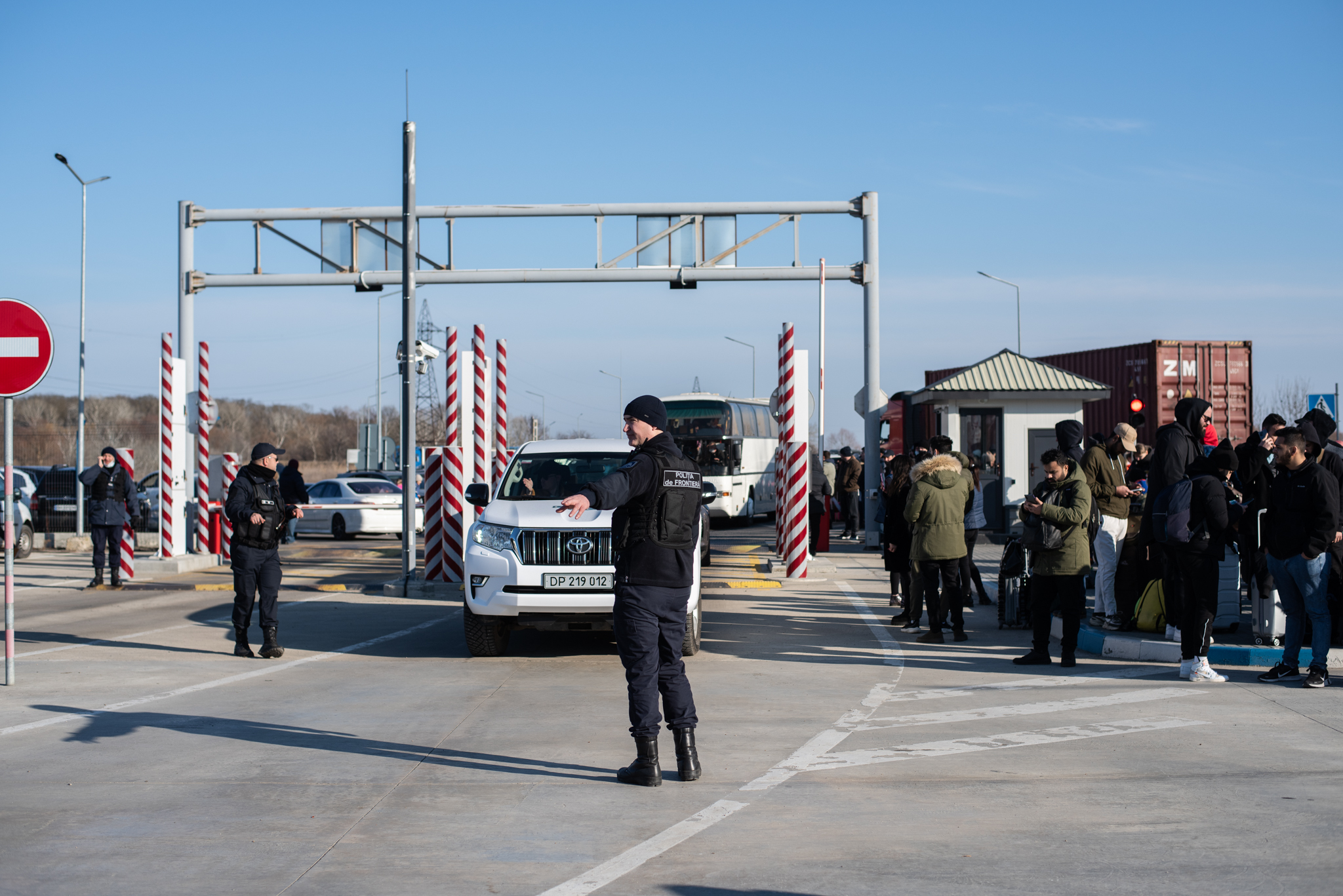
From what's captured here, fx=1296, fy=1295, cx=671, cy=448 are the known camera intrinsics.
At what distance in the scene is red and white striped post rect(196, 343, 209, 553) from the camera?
21.3 meters

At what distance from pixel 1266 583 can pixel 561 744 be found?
6.22 metres

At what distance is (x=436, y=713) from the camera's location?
8438mm

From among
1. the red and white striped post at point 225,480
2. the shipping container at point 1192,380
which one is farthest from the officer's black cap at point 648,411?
the shipping container at point 1192,380

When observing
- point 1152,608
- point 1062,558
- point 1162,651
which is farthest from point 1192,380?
point 1062,558

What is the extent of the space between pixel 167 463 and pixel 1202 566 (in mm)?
16085

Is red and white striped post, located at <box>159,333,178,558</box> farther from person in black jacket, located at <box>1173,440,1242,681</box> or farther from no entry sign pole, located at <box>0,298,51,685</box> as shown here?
person in black jacket, located at <box>1173,440,1242,681</box>

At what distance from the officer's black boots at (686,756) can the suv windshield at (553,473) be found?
17.2ft

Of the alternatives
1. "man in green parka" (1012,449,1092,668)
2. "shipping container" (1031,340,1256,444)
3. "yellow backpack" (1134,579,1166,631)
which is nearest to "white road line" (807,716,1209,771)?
"man in green parka" (1012,449,1092,668)

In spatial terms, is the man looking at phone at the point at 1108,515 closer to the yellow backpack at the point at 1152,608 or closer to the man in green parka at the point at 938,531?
the yellow backpack at the point at 1152,608

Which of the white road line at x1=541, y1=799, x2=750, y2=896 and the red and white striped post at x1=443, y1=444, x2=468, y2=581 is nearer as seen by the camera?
the white road line at x1=541, y1=799, x2=750, y2=896

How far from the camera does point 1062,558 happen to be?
1029 cm

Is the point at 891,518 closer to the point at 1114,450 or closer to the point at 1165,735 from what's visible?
the point at 1114,450

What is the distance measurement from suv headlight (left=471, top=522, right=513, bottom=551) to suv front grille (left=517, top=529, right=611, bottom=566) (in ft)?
0.52

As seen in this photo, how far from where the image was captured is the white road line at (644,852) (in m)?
4.80
